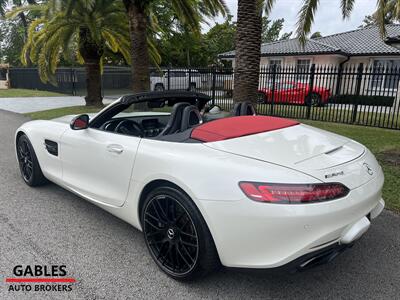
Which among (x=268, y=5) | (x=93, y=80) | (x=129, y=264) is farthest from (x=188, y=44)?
(x=129, y=264)

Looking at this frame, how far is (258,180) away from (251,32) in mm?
5437

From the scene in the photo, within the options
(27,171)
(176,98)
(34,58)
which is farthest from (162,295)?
(34,58)

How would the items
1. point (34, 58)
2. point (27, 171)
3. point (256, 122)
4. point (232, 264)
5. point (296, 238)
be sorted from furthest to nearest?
point (34, 58) < point (27, 171) < point (256, 122) < point (232, 264) < point (296, 238)

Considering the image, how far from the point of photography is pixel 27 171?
432 cm

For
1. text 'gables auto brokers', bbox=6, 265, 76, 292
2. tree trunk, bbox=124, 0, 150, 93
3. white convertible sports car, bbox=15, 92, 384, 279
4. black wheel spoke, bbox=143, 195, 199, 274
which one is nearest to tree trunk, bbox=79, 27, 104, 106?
tree trunk, bbox=124, 0, 150, 93

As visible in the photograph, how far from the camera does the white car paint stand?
1896 millimetres

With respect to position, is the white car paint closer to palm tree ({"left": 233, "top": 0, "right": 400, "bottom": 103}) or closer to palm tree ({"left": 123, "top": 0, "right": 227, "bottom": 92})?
palm tree ({"left": 233, "top": 0, "right": 400, "bottom": 103})

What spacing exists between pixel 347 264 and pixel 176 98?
7.69 feet

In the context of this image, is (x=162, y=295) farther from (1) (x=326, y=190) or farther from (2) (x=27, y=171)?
(2) (x=27, y=171)

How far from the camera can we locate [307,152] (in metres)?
2.29

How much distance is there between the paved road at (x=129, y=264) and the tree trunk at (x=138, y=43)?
7910mm

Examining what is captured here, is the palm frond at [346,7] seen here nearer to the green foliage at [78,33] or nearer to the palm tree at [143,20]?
the palm tree at [143,20]

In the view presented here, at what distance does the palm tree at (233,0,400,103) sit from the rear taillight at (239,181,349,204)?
5296 mm

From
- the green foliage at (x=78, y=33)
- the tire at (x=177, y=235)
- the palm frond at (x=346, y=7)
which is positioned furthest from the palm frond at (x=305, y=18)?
the green foliage at (x=78, y=33)
